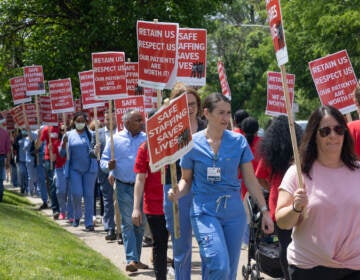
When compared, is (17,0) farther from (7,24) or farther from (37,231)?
(37,231)

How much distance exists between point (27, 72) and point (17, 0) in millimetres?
6464

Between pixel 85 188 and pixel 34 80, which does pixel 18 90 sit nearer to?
pixel 34 80

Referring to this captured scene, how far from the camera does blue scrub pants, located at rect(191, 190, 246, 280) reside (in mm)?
6914

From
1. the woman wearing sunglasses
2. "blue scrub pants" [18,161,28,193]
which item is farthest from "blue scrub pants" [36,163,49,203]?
the woman wearing sunglasses

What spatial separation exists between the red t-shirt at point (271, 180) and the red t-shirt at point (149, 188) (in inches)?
63.8

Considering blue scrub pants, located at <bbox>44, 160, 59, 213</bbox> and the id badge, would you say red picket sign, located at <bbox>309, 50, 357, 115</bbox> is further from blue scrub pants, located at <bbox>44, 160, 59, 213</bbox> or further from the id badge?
blue scrub pants, located at <bbox>44, 160, 59, 213</bbox>

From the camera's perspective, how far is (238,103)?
54469mm

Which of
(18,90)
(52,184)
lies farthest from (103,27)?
(52,184)

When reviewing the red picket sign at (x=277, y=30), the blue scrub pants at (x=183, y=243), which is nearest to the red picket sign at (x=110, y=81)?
the blue scrub pants at (x=183, y=243)

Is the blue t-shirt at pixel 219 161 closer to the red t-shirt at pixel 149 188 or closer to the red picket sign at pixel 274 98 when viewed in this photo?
the red t-shirt at pixel 149 188

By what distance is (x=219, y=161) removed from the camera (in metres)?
7.16

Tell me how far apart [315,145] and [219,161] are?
5.87 feet

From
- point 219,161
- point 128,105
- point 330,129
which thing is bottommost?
point 219,161

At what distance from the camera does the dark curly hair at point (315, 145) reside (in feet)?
17.7
